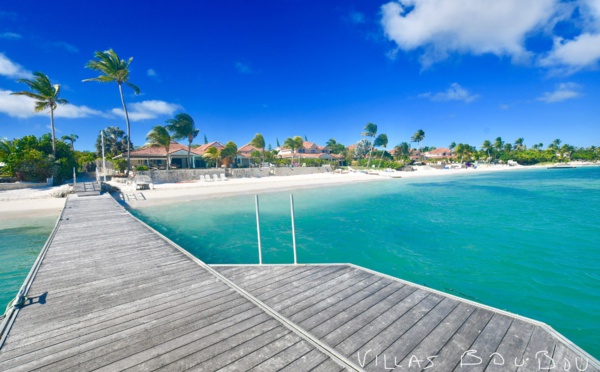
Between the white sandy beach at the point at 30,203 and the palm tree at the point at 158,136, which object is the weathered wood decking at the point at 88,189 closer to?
Answer: the white sandy beach at the point at 30,203

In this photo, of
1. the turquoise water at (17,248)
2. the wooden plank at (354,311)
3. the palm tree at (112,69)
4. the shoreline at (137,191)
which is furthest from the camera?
the palm tree at (112,69)

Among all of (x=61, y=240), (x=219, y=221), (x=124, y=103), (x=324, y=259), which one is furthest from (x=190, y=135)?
(x=324, y=259)

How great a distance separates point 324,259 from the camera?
8.66 metres

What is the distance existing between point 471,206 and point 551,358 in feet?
63.1

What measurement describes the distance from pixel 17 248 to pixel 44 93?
89.8ft

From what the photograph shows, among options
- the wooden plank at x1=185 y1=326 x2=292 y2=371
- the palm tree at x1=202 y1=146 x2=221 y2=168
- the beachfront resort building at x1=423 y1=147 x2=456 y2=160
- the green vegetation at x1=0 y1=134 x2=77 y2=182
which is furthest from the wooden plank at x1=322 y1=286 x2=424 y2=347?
the beachfront resort building at x1=423 y1=147 x2=456 y2=160

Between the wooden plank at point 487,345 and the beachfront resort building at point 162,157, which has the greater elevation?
the beachfront resort building at point 162,157

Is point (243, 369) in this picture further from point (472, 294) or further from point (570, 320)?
point (570, 320)

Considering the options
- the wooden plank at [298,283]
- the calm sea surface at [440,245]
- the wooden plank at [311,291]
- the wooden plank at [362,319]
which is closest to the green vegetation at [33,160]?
the calm sea surface at [440,245]

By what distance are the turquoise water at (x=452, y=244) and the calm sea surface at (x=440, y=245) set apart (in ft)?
0.12

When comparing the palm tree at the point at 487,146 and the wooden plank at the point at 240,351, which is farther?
the palm tree at the point at 487,146

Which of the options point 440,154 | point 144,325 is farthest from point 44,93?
point 440,154

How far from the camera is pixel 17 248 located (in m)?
9.48

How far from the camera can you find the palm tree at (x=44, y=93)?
1008 inches
